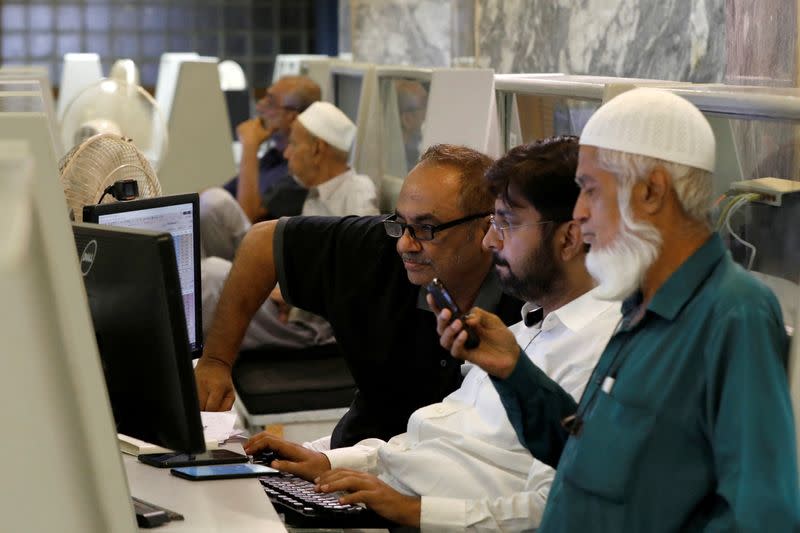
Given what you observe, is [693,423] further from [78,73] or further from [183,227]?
[78,73]

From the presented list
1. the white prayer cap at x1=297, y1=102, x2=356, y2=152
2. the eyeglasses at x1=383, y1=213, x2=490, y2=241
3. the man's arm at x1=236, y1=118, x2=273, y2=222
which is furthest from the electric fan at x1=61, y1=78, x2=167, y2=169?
the eyeglasses at x1=383, y1=213, x2=490, y2=241

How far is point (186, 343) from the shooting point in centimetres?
170

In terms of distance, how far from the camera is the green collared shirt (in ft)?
4.74

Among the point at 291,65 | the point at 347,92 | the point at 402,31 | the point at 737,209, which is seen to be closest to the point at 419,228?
the point at 737,209

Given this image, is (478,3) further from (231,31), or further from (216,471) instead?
(231,31)

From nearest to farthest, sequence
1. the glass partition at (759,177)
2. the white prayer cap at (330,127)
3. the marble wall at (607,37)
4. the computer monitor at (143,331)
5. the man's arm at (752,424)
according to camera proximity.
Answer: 1. the man's arm at (752,424)
2. the computer monitor at (143,331)
3. the glass partition at (759,177)
4. the marble wall at (607,37)
5. the white prayer cap at (330,127)

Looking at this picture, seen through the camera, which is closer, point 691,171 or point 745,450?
point 745,450

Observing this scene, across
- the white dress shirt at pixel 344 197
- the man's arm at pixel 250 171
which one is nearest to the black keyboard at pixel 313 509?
the white dress shirt at pixel 344 197

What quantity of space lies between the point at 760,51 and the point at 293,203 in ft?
11.2

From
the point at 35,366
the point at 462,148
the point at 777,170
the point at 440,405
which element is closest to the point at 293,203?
the point at 462,148

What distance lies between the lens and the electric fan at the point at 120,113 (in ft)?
16.6

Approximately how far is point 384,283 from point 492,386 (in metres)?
0.67

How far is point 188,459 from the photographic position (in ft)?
6.86

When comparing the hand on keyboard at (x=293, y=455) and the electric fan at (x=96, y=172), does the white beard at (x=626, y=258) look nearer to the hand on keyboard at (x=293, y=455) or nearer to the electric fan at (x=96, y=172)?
the hand on keyboard at (x=293, y=455)
